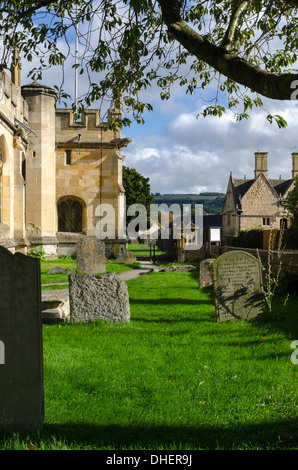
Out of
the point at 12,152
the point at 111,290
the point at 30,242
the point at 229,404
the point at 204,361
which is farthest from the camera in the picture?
the point at 30,242

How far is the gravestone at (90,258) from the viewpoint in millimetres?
17094

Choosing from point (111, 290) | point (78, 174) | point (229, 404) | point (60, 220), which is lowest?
point (229, 404)

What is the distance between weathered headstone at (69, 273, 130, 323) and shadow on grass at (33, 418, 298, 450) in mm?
4013

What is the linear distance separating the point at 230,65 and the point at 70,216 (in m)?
22.5

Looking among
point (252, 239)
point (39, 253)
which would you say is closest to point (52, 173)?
point (39, 253)

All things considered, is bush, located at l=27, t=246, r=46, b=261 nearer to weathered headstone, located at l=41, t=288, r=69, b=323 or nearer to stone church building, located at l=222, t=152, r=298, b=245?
weathered headstone, located at l=41, t=288, r=69, b=323

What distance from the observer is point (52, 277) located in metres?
14.4

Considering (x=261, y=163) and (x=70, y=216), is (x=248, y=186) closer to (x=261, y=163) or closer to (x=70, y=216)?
(x=261, y=163)

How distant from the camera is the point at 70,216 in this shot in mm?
25891

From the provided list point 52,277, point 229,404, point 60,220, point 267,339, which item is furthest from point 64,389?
point 60,220

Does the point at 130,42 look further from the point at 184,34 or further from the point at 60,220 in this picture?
the point at 60,220

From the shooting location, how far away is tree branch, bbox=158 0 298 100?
12.0ft

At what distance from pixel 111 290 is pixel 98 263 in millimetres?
9899

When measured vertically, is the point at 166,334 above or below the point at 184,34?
below
